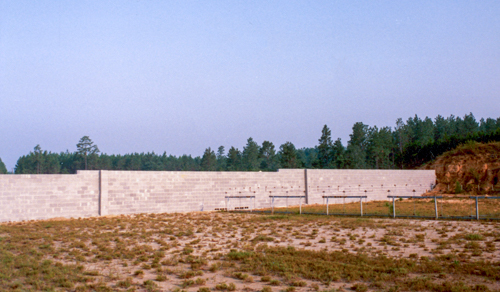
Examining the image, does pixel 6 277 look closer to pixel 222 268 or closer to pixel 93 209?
pixel 222 268

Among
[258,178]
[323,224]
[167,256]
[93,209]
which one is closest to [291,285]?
[167,256]

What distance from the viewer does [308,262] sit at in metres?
10.3

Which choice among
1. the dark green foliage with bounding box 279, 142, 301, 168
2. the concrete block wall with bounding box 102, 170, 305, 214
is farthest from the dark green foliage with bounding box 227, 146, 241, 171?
the concrete block wall with bounding box 102, 170, 305, 214

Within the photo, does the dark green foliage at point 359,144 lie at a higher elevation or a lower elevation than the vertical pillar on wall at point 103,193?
higher

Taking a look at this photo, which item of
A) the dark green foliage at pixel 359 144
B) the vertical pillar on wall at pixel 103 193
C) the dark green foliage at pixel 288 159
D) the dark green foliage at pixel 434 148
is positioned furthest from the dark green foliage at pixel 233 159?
the vertical pillar on wall at pixel 103 193

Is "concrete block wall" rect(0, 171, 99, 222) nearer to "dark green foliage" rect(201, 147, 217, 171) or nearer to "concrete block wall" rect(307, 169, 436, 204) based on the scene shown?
"concrete block wall" rect(307, 169, 436, 204)

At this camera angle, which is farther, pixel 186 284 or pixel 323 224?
pixel 323 224

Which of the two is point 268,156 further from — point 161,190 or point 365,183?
point 161,190

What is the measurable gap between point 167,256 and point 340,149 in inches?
2228

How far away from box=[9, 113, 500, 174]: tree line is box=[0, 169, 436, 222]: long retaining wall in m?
27.6

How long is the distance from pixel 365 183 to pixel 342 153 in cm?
3197

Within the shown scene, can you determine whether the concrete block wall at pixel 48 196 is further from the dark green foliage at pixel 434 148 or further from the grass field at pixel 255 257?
the dark green foliage at pixel 434 148

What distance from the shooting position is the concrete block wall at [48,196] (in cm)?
1999

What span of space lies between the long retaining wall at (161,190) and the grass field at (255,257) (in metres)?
2.67
